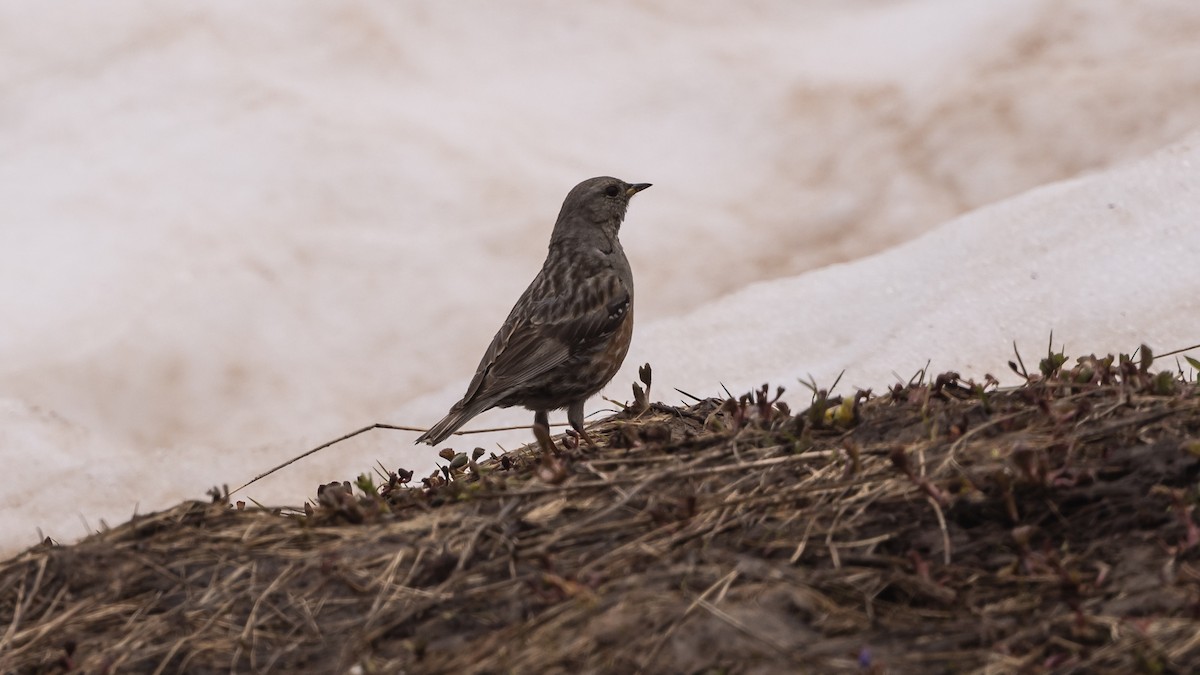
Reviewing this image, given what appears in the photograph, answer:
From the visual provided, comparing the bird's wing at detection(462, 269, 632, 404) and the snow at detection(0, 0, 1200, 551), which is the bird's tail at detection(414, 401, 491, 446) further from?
the snow at detection(0, 0, 1200, 551)

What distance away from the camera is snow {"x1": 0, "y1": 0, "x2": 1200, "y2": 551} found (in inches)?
455

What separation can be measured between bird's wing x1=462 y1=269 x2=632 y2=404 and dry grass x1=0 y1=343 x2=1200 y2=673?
2662 mm

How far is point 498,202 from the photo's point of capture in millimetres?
14641

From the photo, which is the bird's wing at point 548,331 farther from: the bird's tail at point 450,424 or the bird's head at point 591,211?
the bird's head at point 591,211

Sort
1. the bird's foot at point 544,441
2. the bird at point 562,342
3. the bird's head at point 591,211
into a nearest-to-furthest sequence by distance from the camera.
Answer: the bird's foot at point 544,441 → the bird at point 562,342 → the bird's head at point 591,211

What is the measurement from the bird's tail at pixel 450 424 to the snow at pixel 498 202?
2.92 meters

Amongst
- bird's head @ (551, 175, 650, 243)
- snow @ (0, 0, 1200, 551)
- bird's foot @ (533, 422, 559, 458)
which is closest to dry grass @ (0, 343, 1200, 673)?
bird's foot @ (533, 422, 559, 458)

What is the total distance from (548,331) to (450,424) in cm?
93

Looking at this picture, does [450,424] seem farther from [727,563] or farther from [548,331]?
[727,563]

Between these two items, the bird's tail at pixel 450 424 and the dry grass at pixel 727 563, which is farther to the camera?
the bird's tail at pixel 450 424

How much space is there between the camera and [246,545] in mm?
5262

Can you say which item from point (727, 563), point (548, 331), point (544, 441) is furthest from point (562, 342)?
point (727, 563)

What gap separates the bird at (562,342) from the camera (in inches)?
332

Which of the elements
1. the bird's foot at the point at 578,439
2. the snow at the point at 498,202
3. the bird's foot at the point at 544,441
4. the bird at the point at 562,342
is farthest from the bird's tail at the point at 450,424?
the snow at the point at 498,202
